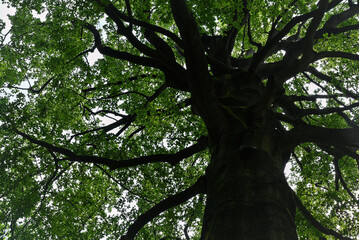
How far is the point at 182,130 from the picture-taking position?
8.98m

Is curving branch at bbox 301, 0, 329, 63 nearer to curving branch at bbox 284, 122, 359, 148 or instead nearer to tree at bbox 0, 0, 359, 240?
tree at bbox 0, 0, 359, 240

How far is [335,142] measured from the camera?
3895 mm

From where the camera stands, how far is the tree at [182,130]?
3590 mm

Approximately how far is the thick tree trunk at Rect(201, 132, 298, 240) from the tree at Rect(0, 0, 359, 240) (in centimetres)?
1

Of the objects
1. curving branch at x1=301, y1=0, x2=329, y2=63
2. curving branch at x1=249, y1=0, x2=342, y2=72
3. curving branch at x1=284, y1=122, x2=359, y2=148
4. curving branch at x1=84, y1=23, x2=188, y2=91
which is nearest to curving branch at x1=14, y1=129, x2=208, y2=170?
curving branch at x1=84, y1=23, x2=188, y2=91

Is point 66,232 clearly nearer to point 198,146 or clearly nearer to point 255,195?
point 198,146

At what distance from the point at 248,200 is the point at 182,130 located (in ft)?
20.4

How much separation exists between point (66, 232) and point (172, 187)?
3.05m

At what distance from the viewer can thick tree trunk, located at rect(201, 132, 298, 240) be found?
2533 millimetres

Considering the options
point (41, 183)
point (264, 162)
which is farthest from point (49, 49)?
point (264, 162)

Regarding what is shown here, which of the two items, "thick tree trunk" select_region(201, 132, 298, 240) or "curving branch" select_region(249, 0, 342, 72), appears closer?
"thick tree trunk" select_region(201, 132, 298, 240)

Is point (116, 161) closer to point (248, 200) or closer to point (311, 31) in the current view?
point (248, 200)

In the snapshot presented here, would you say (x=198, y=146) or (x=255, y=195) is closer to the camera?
(x=255, y=195)

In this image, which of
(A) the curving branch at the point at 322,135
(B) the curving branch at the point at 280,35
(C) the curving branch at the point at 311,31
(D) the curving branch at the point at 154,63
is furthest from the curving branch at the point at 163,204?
(C) the curving branch at the point at 311,31
